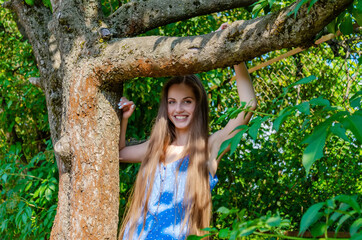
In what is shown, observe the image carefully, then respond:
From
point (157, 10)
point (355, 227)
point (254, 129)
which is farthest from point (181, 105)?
point (355, 227)

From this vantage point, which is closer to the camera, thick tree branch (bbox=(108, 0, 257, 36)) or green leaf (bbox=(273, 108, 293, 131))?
green leaf (bbox=(273, 108, 293, 131))

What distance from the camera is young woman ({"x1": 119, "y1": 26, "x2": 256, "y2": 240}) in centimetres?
224

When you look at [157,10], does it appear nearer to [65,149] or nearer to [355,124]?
[65,149]

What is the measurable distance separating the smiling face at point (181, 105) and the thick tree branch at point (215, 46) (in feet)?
1.65

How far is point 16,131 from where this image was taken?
4652mm

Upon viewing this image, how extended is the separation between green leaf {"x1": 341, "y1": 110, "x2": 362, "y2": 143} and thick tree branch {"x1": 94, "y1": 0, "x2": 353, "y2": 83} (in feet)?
1.75

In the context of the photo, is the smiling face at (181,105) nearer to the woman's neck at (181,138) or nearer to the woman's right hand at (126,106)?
the woman's neck at (181,138)

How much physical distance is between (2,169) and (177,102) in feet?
4.70

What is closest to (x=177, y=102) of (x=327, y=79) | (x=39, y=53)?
(x=39, y=53)

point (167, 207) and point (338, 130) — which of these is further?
point (167, 207)

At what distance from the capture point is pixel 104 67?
2059mm

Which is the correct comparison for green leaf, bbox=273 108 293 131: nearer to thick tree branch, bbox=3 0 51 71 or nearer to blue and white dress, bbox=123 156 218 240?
blue and white dress, bbox=123 156 218 240

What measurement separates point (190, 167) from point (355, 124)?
4.55 ft

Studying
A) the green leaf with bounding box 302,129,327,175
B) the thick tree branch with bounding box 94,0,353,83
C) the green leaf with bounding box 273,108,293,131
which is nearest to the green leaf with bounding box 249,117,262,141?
the green leaf with bounding box 273,108,293,131
